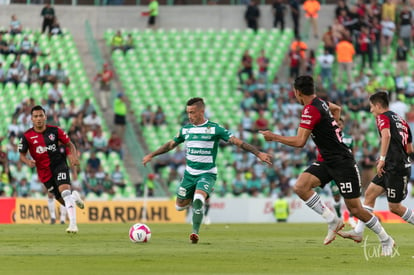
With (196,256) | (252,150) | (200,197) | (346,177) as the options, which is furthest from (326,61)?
(196,256)

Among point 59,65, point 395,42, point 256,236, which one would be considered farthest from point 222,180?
point 256,236

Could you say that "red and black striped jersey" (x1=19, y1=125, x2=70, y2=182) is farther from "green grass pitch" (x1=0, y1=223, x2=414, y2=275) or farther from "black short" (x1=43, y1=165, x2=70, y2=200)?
"green grass pitch" (x1=0, y1=223, x2=414, y2=275)

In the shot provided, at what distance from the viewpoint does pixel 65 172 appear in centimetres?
2245

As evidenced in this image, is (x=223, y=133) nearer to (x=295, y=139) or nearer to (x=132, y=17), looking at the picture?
(x=295, y=139)

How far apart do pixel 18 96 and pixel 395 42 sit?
16729 mm

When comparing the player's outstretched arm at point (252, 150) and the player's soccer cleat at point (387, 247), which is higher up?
the player's outstretched arm at point (252, 150)

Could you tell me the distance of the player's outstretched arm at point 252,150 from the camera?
1711 cm

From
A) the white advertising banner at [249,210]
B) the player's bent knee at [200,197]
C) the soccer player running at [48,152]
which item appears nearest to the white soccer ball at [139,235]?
the player's bent knee at [200,197]

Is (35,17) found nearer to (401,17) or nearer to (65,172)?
(401,17)

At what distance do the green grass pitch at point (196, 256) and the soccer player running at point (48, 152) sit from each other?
1.32 m

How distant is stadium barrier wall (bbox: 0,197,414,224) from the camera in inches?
1320

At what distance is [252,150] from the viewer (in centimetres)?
1817

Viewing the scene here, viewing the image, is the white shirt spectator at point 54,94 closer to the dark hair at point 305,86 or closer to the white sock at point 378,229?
the dark hair at point 305,86

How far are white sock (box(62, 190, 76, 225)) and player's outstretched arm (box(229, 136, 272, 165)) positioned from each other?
447 cm
